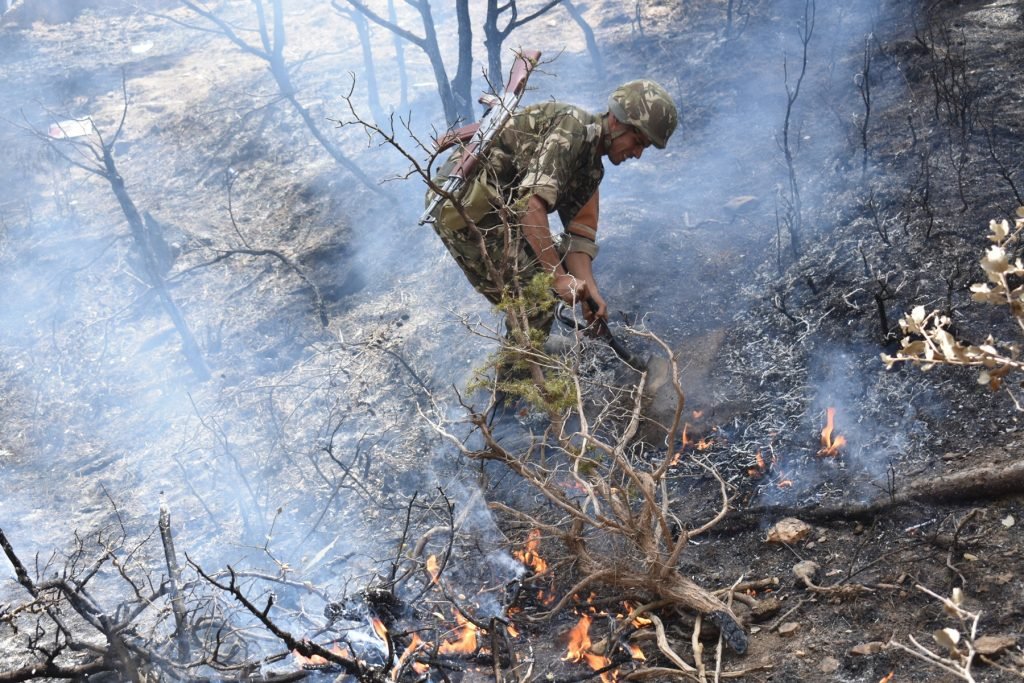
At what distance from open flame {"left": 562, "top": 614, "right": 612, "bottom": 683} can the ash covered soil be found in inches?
2.1

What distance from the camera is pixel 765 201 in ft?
20.3

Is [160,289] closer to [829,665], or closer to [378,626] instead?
[378,626]

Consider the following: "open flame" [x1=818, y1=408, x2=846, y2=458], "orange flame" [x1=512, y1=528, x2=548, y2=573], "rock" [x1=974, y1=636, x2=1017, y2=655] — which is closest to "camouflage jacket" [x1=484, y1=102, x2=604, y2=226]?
"orange flame" [x1=512, y1=528, x2=548, y2=573]

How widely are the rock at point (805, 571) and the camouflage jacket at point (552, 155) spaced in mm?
1953

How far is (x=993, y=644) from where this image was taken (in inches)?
110

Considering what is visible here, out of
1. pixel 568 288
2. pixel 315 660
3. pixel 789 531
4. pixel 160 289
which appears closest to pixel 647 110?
pixel 568 288

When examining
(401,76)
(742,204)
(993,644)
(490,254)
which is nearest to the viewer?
(993,644)

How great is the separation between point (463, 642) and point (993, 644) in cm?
201

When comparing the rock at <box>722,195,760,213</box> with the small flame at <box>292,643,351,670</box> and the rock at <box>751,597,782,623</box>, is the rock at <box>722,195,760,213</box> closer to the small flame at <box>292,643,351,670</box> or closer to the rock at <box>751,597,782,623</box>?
the rock at <box>751,597,782,623</box>

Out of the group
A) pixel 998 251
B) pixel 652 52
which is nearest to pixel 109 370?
pixel 652 52

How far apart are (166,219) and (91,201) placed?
3.74 feet

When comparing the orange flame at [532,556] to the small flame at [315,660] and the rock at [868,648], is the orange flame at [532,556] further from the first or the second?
the rock at [868,648]

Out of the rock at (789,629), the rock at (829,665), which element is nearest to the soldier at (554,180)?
the rock at (789,629)

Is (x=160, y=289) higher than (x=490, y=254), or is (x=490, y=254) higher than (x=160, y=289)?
(x=490, y=254)
